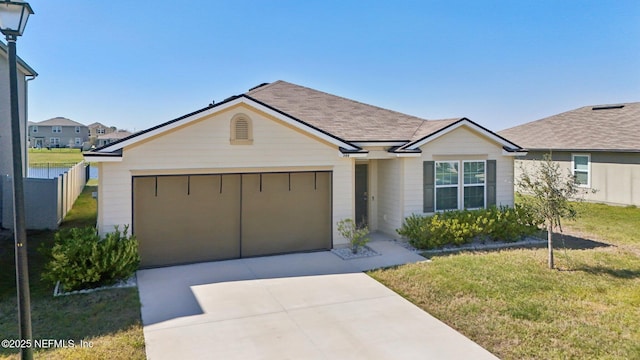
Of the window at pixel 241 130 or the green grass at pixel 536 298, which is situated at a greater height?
the window at pixel 241 130

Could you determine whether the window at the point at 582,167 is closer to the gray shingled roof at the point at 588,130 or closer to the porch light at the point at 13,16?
the gray shingled roof at the point at 588,130

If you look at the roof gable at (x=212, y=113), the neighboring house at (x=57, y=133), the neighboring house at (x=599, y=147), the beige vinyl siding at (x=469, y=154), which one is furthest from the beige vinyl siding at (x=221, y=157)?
the neighboring house at (x=57, y=133)

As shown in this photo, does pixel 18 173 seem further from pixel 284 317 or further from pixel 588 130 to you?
pixel 588 130

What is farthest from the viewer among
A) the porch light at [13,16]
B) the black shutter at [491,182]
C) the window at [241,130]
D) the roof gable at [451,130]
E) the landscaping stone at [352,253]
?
the black shutter at [491,182]

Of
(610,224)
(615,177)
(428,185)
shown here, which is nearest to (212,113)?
(428,185)

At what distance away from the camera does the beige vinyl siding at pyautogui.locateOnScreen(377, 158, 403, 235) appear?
12752 millimetres

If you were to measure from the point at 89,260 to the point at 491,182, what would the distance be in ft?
38.5

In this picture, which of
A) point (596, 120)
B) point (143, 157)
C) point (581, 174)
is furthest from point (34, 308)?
point (596, 120)

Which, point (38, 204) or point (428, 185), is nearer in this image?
point (428, 185)

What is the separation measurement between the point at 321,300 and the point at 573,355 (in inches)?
158

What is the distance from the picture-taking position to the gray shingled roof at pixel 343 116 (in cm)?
1326

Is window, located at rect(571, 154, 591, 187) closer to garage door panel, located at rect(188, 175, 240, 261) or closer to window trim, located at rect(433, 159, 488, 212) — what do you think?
window trim, located at rect(433, 159, 488, 212)

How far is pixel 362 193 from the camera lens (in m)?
14.1

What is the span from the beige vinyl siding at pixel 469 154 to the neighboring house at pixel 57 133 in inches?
3288
